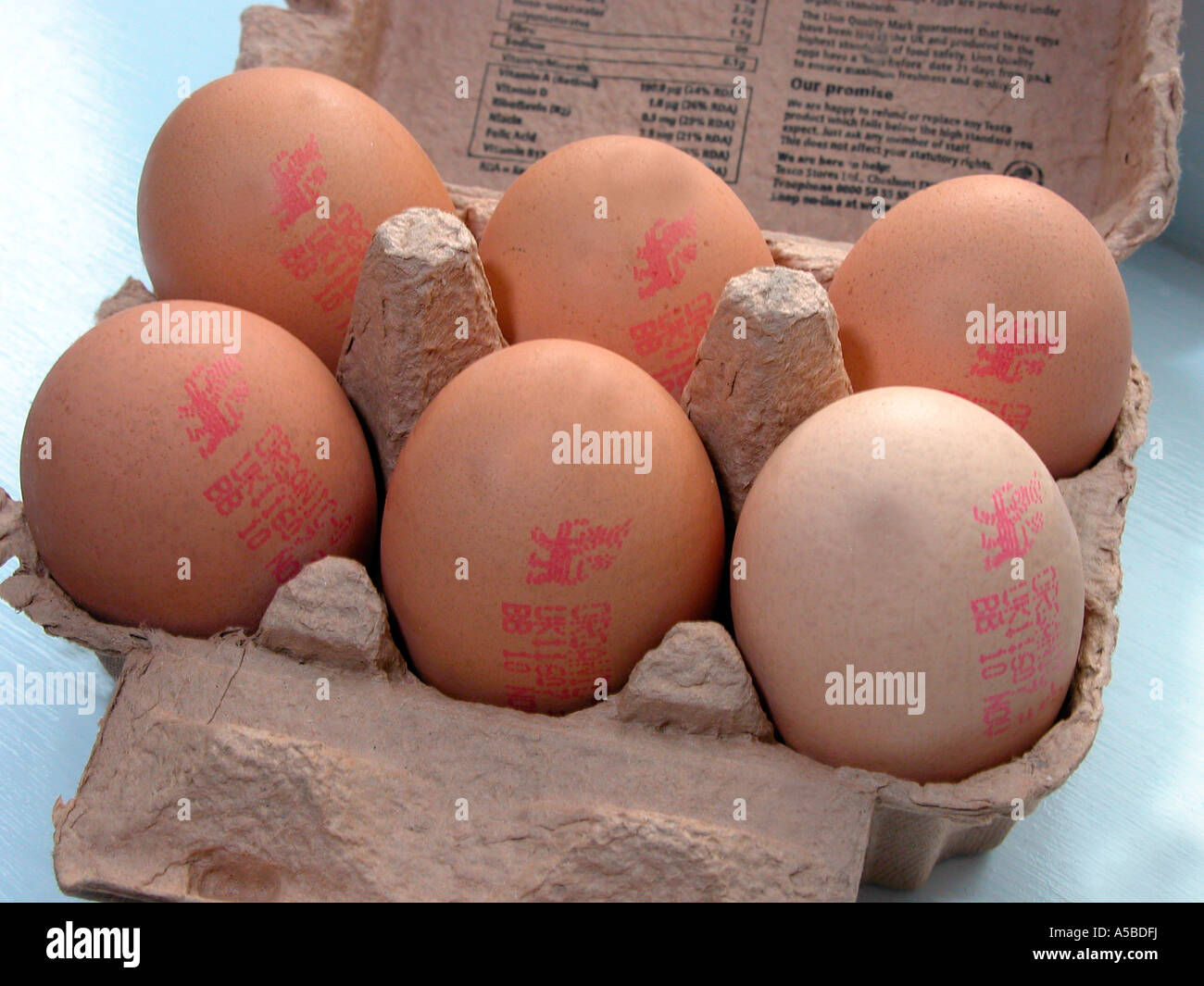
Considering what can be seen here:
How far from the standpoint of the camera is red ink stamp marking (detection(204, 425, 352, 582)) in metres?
1.41

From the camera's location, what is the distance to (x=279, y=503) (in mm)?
1438

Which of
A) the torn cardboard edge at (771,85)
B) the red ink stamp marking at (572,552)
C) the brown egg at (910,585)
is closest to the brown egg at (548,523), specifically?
the red ink stamp marking at (572,552)

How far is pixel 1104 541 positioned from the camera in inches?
62.2

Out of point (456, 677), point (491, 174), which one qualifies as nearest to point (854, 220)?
point (491, 174)

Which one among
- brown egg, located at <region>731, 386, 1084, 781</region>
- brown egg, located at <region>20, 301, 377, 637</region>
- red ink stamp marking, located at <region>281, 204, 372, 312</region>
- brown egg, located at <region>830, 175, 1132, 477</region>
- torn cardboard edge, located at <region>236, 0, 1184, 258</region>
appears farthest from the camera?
torn cardboard edge, located at <region>236, 0, 1184, 258</region>

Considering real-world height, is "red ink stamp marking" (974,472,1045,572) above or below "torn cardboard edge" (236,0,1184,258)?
below

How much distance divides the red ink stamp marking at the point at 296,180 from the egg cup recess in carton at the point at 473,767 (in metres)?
0.17

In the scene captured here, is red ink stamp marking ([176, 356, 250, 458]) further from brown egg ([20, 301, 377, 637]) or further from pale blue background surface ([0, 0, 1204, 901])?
pale blue background surface ([0, 0, 1204, 901])

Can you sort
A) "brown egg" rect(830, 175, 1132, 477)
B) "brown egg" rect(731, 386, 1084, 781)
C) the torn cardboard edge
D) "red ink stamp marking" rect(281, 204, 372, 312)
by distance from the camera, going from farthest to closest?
the torn cardboard edge
"red ink stamp marking" rect(281, 204, 372, 312)
"brown egg" rect(830, 175, 1132, 477)
"brown egg" rect(731, 386, 1084, 781)

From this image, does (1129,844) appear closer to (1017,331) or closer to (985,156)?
(1017,331)

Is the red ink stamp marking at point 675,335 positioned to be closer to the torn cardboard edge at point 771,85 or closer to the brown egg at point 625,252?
the brown egg at point 625,252

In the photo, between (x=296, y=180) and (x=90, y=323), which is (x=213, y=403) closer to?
(x=296, y=180)

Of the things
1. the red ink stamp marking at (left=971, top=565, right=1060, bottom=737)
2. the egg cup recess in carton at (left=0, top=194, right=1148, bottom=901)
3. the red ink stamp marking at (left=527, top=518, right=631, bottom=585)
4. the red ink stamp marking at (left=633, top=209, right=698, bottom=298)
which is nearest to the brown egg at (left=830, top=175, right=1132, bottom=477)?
the egg cup recess in carton at (left=0, top=194, right=1148, bottom=901)

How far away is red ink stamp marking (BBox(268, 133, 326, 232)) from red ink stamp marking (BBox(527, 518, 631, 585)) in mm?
634
